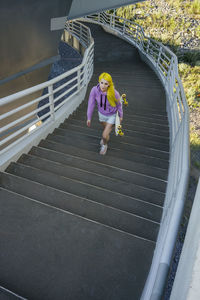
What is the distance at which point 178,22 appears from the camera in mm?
18406

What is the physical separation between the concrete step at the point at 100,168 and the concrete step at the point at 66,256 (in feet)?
4.30

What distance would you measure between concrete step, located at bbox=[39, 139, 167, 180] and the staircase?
2cm

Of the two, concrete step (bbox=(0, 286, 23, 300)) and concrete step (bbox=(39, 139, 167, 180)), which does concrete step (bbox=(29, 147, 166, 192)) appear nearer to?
concrete step (bbox=(39, 139, 167, 180))

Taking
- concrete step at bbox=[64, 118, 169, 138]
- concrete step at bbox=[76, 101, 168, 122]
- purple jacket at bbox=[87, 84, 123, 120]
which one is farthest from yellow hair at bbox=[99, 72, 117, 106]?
concrete step at bbox=[76, 101, 168, 122]

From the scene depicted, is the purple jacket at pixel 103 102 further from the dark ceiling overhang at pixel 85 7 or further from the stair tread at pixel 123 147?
the dark ceiling overhang at pixel 85 7

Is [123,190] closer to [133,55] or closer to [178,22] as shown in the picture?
[133,55]

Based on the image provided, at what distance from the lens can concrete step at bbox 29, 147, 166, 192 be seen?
12.1ft

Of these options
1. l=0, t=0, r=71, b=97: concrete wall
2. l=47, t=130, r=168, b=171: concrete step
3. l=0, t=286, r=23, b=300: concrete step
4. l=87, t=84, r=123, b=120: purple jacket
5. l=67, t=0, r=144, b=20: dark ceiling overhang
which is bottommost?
l=0, t=286, r=23, b=300: concrete step

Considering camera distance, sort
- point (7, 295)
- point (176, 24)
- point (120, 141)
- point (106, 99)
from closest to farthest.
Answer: point (7, 295)
point (106, 99)
point (120, 141)
point (176, 24)

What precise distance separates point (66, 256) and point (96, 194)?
111 centimetres

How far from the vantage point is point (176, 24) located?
59.7 feet

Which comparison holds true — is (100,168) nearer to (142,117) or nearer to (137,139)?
(137,139)

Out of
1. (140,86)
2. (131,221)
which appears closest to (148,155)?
(131,221)

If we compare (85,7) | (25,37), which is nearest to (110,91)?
(25,37)
